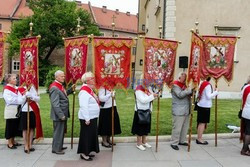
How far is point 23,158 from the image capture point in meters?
6.57

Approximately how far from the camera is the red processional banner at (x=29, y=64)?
23.0ft

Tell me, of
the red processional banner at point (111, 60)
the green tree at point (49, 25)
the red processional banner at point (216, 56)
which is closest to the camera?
the red processional banner at point (111, 60)

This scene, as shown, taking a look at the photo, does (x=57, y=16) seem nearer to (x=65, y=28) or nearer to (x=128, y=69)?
(x=65, y=28)

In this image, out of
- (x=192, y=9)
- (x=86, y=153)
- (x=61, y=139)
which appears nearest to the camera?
(x=86, y=153)

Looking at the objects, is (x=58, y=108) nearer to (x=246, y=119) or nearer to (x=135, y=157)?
(x=135, y=157)

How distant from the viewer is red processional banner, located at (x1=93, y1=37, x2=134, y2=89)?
710 cm

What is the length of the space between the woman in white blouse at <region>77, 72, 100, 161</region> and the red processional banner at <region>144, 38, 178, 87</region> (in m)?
1.39

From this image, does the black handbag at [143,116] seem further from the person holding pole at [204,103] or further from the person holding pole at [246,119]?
the person holding pole at [246,119]

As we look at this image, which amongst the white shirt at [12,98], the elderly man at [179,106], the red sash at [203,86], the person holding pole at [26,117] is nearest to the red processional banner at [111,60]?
the elderly man at [179,106]

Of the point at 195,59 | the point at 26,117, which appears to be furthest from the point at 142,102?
the point at 26,117

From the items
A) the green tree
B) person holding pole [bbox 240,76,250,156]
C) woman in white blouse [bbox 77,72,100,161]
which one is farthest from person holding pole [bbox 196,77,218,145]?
the green tree

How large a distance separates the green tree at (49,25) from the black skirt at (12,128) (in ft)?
106

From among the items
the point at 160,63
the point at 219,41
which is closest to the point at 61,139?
the point at 160,63

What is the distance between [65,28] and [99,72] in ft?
118
